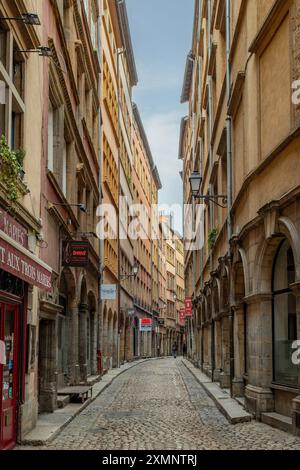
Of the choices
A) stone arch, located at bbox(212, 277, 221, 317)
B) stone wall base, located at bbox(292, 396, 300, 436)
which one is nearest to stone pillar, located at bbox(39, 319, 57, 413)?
stone wall base, located at bbox(292, 396, 300, 436)

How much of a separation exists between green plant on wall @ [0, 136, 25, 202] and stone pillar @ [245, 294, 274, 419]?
19.5 ft

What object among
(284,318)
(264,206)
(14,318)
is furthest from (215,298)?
(14,318)

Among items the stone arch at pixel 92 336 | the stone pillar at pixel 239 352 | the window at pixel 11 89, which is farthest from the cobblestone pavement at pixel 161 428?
the stone arch at pixel 92 336

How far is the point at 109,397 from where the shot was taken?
21.7 metres

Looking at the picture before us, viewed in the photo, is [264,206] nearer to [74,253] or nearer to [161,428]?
[161,428]

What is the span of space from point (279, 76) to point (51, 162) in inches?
246

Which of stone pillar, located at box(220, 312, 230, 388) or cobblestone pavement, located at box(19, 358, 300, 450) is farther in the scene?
stone pillar, located at box(220, 312, 230, 388)

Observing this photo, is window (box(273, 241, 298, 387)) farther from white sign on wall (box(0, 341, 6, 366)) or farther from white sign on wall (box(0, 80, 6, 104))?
white sign on wall (box(0, 80, 6, 104))

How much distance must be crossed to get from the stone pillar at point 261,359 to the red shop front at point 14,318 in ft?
15.1

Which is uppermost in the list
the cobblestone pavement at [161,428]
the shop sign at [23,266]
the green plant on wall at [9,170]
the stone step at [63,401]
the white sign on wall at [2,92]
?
the white sign on wall at [2,92]

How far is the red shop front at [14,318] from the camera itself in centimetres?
1062

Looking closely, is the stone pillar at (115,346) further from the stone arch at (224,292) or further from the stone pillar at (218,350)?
the stone arch at (224,292)

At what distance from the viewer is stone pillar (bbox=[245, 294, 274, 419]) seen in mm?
14504
